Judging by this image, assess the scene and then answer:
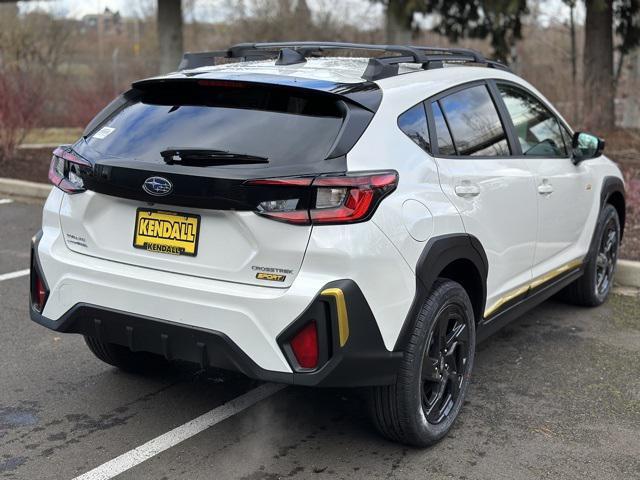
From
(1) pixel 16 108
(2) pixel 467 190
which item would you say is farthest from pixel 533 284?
(1) pixel 16 108

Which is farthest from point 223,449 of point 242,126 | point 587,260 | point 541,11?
point 541,11

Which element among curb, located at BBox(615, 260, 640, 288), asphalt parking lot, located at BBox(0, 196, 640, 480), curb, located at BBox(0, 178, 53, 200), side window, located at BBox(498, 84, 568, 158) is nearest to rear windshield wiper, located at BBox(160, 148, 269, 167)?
asphalt parking lot, located at BBox(0, 196, 640, 480)

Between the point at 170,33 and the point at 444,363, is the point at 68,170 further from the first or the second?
the point at 170,33

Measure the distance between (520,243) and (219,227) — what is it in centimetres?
188

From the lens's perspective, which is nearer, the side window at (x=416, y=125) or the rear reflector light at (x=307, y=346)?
the rear reflector light at (x=307, y=346)

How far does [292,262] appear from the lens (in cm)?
300

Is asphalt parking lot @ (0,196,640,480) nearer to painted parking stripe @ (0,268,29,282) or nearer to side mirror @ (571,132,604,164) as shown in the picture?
side mirror @ (571,132,604,164)

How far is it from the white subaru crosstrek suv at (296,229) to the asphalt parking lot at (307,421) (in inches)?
10.5

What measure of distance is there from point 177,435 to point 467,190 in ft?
5.88

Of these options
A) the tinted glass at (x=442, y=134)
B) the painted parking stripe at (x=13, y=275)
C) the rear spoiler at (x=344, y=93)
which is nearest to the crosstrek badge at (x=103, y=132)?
the rear spoiler at (x=344, y=93)

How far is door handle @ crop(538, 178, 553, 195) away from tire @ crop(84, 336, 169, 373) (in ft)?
7.76

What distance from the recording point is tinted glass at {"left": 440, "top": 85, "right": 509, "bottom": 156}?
12.6 ft

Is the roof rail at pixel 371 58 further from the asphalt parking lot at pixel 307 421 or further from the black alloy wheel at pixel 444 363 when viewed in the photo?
the asphalt parking lot at pixel 307 421

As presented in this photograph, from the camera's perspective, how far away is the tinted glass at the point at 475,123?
3.85m
